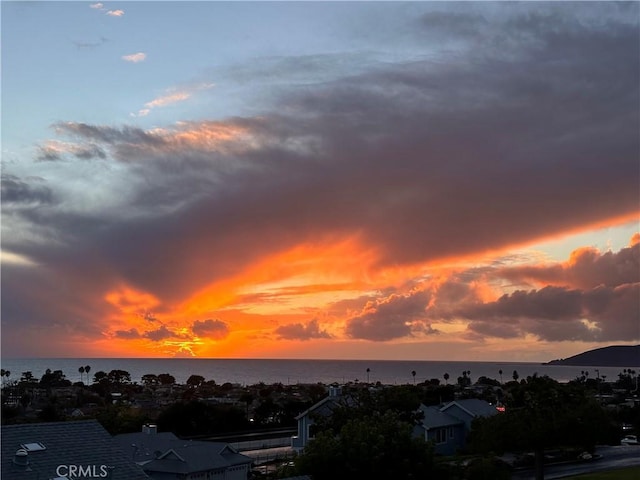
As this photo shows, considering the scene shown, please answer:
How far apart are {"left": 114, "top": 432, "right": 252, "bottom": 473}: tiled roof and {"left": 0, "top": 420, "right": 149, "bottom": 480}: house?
21843 millimetres

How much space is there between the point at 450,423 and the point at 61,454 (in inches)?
2218

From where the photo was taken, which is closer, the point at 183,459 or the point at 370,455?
the point at 370,455

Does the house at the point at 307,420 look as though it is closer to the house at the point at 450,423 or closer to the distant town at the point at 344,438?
the distant town at the point at 344,438

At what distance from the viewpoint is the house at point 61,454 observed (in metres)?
21.9

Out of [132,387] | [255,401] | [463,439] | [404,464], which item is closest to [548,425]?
[404,464]

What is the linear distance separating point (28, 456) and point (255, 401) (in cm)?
11891

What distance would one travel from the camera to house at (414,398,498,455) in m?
71.1

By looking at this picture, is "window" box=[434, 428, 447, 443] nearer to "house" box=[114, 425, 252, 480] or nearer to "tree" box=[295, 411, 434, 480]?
"house" box=[114, 425, 252, 480]

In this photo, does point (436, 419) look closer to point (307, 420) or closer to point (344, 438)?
point (307, 420)

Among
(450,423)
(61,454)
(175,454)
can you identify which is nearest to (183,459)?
(175,454)

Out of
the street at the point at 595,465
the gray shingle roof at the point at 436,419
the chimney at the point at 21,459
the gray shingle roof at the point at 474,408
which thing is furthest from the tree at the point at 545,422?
the chimney at the point at 21,459

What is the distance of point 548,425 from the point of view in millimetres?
50156

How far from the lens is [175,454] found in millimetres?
46844

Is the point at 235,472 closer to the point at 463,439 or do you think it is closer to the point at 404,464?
the point at 404,464
